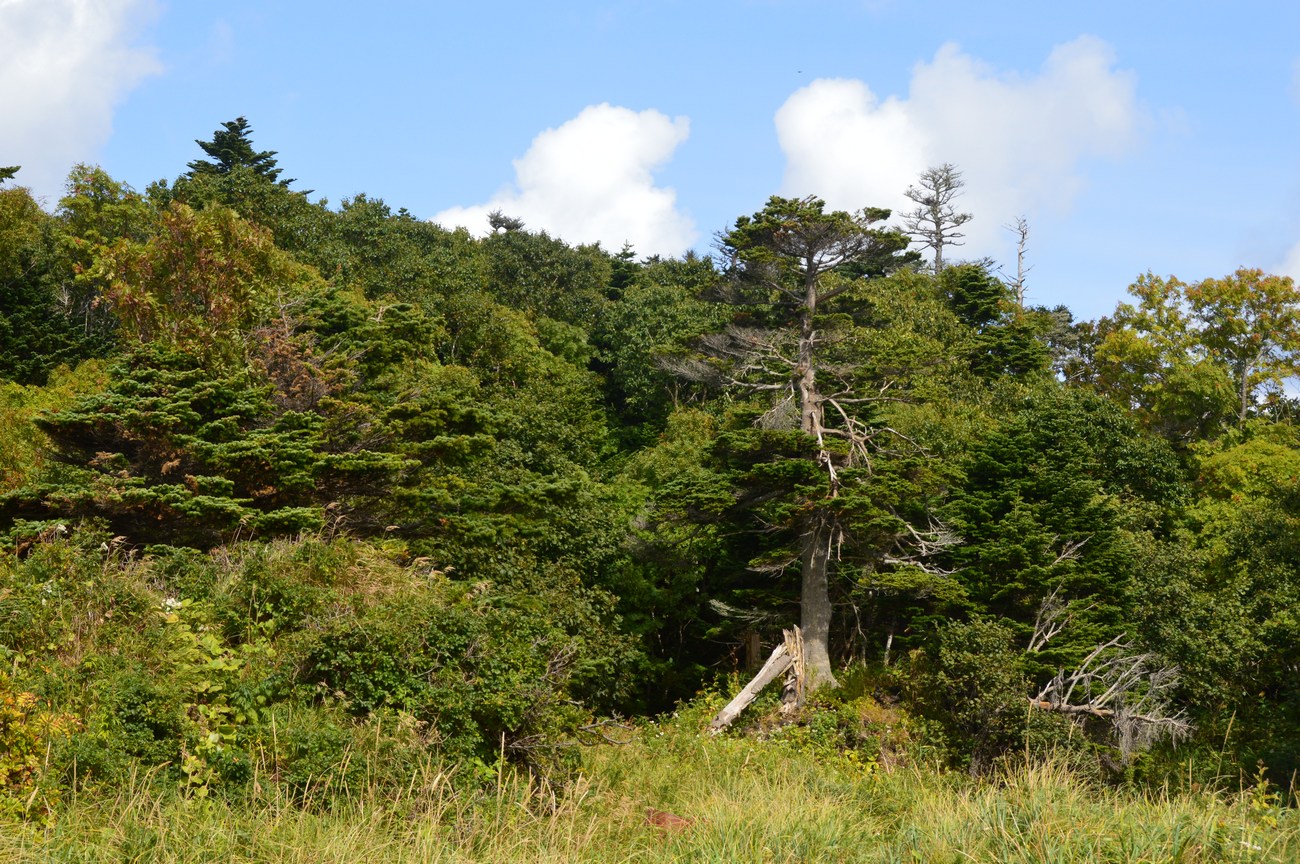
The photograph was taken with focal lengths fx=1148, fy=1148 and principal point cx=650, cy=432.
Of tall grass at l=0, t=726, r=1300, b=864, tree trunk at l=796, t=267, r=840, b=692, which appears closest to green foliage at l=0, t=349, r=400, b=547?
tall grass at l=0, t=726, r=1300, b=864

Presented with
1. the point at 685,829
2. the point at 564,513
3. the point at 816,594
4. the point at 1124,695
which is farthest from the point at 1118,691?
the point at 685,829

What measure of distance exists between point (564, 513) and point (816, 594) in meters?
5.06

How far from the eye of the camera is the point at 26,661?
831cm

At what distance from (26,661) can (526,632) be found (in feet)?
12.5

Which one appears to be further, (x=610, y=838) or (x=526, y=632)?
(x=526, y=632)

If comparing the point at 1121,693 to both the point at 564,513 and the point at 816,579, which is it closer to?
the point at 816,579

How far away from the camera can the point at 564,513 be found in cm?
2230

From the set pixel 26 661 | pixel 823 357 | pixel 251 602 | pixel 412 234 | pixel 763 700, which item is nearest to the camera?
pixel 26 661

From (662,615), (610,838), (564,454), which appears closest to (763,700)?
(662,615)

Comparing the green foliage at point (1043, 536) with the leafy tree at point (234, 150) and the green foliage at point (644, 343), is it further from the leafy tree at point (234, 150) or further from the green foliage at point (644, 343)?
the leafy tree at point (234, 150)

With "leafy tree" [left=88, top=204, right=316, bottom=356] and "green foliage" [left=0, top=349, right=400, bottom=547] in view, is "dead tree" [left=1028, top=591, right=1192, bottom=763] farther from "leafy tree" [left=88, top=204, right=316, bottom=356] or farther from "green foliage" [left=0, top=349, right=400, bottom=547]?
"leafy tree" [left=88, top=204, right=316, bottom=356]

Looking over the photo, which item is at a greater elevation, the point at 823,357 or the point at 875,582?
the point at 823,357

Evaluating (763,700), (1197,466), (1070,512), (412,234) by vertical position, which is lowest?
(763,700)

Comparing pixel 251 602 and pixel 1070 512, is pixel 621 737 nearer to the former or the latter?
pixel 251 602
